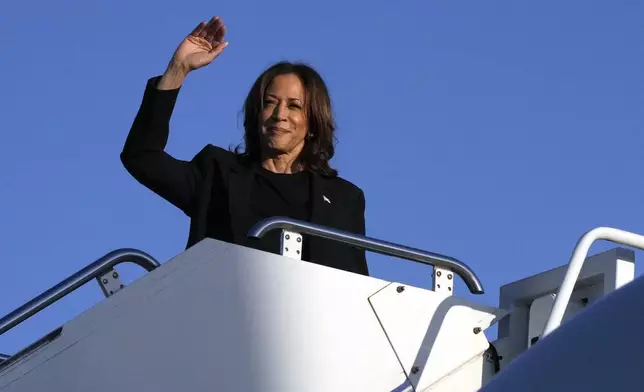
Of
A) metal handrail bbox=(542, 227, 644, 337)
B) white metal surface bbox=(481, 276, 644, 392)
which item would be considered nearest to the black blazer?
metal handrail bbox=(542, 227, 644, 337)

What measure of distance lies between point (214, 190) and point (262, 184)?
0.22 metres

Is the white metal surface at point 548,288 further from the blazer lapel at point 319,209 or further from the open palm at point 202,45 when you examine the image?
the open palm at point 202,45

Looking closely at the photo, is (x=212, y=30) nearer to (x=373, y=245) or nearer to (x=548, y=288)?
(x=373, y=245)

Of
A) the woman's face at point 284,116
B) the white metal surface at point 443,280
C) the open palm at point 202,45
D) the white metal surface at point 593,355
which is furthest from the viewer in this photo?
the woman's face at point 284,116

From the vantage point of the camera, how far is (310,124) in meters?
6.45

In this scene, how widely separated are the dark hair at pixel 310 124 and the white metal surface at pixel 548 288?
1.04m

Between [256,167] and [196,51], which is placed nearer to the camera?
[196,51]

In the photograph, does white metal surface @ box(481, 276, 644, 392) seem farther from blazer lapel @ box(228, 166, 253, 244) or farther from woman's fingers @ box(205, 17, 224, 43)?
woman's fingers @ box(205, 17, 224, 43)

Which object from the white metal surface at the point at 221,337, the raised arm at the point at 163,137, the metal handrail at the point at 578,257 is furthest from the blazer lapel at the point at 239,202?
the metal handrail at the point at 578,257

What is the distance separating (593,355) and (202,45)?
152 inches

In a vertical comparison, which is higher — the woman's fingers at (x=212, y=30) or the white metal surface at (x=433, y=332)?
the woman's fingers at (x=212, y=30)

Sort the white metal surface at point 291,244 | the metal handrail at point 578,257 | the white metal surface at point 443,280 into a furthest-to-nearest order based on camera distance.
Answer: the white metal surface at point 443,280 < the white metal surface at point 291,244 < the metal handrail at point 578,257

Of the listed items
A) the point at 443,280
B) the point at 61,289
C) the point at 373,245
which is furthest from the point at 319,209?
the point at 61,289

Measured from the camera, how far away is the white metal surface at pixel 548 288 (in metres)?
5.65
